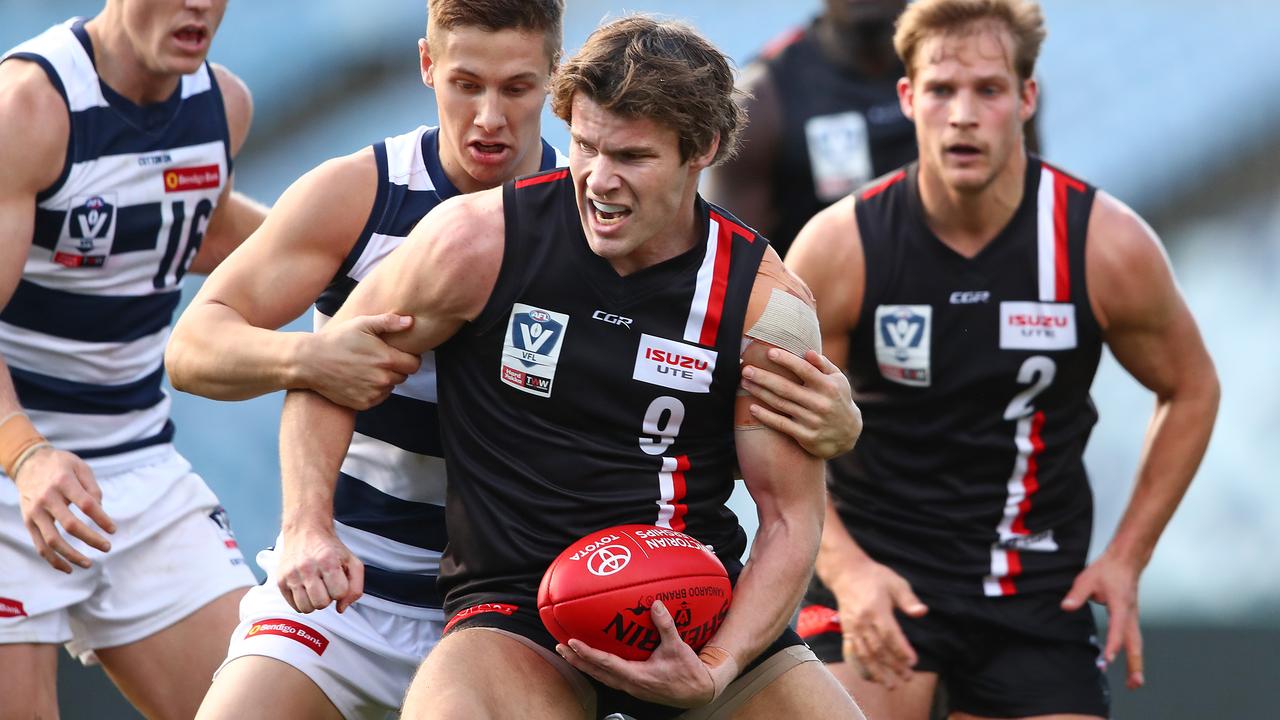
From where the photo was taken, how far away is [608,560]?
3348 millimetres

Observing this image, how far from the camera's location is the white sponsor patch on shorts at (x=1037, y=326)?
468 cm

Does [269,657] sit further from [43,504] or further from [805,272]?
[805,272]

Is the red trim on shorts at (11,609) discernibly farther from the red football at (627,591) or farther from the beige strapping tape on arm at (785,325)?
the beige strapping tape on arm at (785,325)

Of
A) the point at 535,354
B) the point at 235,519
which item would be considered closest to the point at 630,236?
the point at 535,354

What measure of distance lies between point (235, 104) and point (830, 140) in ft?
8.43

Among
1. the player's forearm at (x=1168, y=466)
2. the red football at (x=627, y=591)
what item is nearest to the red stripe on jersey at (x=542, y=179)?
the red football at (x=627, y=591)

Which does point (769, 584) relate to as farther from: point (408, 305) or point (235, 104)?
point (235, 104)

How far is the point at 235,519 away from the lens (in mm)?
7445

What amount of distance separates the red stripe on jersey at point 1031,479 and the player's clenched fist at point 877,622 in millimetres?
455

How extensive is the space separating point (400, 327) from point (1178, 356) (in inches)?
93.6

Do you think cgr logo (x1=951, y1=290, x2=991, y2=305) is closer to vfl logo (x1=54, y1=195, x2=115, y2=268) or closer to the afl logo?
the afl logo

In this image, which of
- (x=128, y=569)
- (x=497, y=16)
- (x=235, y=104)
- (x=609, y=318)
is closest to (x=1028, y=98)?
(x=497, y=16)

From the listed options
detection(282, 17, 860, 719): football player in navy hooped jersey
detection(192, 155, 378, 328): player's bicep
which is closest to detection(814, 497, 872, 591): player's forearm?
detection(282, 17, 860, 719): football player in navy hooped jersey

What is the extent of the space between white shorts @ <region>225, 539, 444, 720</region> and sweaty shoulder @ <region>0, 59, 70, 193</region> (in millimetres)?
1166
